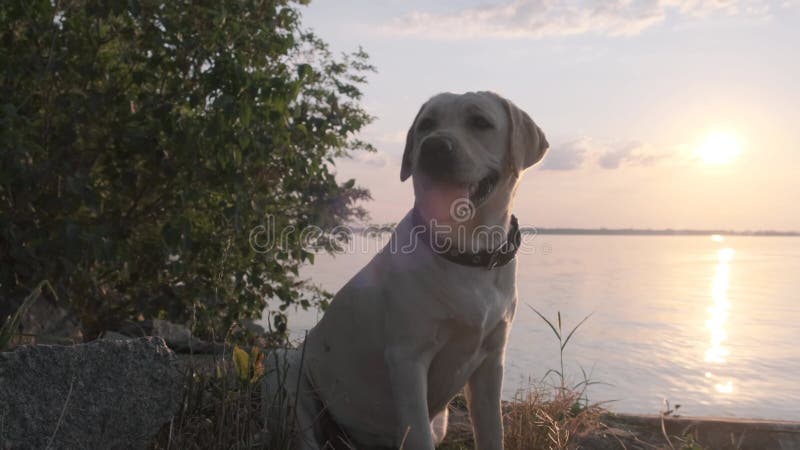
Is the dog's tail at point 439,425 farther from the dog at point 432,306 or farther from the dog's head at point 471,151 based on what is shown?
the dog's head at point 471,151

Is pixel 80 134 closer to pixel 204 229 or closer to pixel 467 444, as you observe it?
pixel 204 229

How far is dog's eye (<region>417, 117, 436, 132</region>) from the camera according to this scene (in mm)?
3281

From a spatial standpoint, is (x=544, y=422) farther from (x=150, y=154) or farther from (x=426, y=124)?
(x=150, y=154)

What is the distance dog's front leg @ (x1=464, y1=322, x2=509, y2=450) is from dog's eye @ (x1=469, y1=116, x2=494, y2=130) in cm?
98

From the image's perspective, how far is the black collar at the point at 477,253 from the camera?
9.87ft

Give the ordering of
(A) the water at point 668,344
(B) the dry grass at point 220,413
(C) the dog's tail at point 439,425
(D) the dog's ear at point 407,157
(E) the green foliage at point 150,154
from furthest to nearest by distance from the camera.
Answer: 1. (A) the water at point 668,344
2. (E) the green foliage at point 150,154
3. (C) the dog's tail at point 439,425
4. (D) the dog's ear at point 407,157
5. (B) the dry grass at point 220,413

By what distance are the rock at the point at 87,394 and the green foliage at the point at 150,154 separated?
1.85 m

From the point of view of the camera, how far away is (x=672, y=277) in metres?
20.5

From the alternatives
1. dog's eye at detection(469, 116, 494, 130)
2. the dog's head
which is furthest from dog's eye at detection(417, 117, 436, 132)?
dog's eye at detection(469, 116, 494, 130)

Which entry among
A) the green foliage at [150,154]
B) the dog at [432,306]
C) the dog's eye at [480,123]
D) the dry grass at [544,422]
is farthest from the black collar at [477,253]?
the green foliage at [150,154]

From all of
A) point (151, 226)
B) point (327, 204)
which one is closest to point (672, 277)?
point (327, 204)

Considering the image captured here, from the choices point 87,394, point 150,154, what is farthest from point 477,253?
point 150,154

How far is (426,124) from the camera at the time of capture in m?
3.31

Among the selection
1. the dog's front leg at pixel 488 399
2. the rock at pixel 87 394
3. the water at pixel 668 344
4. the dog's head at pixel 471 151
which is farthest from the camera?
the water at pixel 668 344
